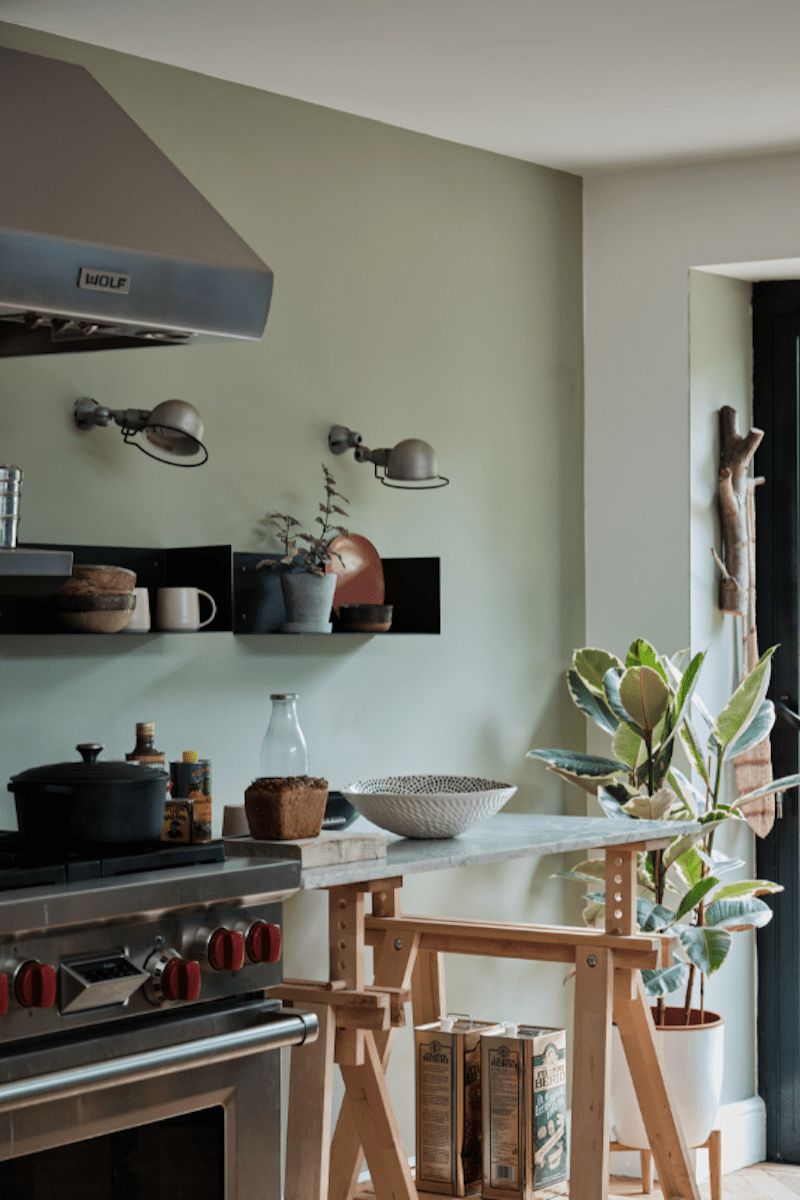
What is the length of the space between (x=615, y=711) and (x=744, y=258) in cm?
126

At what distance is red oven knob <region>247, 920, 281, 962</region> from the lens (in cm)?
234

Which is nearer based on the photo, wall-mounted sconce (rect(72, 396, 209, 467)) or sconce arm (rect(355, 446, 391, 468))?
wall-mounted sconce (rect(72, 396, 209, 467))

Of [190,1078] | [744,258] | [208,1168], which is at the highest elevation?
[744,258]

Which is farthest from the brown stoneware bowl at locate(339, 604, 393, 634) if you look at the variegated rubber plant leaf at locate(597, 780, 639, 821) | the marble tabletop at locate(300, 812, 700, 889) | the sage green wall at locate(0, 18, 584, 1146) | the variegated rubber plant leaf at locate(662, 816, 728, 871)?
the variegated rubber plant leaf at locate(662, 816, 728, 871)

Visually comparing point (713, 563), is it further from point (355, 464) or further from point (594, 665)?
point (355, 464)

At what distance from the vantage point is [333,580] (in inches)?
134

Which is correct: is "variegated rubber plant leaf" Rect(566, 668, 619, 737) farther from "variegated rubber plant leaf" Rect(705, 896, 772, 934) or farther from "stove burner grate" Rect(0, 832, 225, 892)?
"stove burner grate" Rect(0, 832, 225, 892)

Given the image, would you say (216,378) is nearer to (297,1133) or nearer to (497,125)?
(497,125)

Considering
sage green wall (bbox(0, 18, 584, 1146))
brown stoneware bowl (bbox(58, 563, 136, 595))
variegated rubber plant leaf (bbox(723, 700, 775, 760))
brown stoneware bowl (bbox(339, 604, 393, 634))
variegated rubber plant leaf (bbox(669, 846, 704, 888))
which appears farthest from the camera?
variegated rubber plant leaf (bbox(723, 700, 775, 760))

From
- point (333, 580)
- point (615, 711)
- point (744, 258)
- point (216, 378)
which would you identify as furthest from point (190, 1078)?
point (744, 258)

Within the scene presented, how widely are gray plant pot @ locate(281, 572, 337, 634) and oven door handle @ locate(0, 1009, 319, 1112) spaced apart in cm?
109

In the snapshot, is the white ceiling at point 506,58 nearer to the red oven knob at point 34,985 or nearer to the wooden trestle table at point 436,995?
the wooden trestle table at point 436,995

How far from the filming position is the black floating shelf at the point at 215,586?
2914 mm

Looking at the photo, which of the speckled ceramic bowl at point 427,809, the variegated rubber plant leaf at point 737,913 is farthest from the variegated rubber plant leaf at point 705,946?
the speckled ceramic bowl at point 427,809
